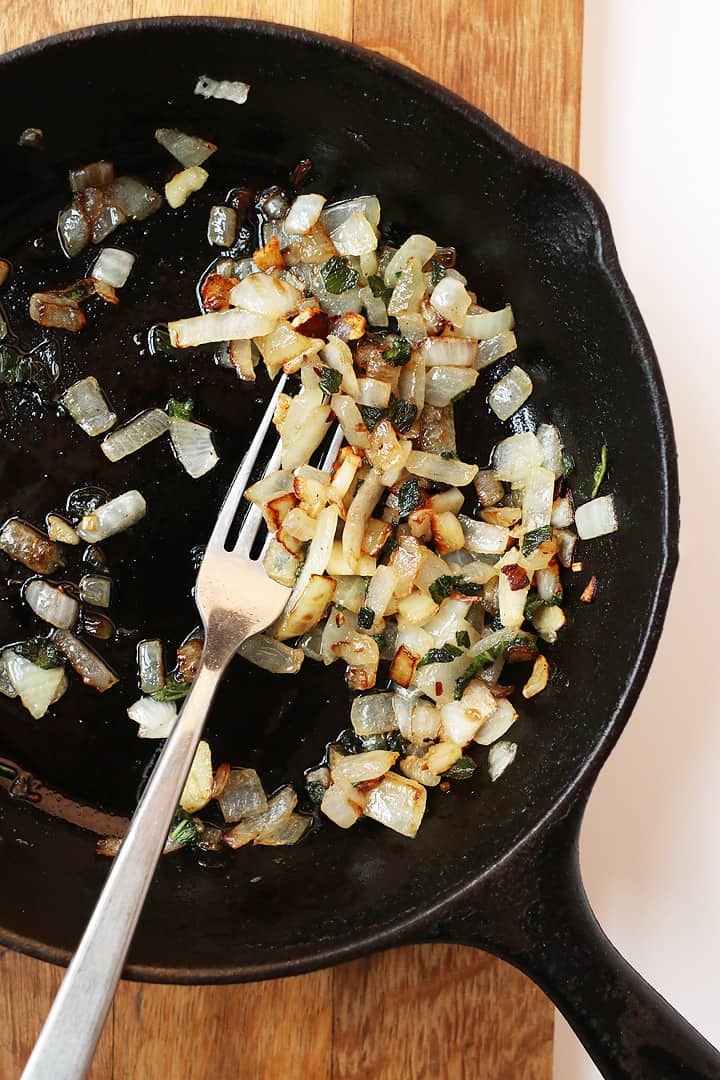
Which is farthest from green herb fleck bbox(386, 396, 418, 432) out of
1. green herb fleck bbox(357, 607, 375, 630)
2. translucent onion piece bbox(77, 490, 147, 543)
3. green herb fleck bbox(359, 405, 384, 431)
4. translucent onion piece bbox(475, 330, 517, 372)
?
translucent onion piece bbox(77, 490, 147, 543)


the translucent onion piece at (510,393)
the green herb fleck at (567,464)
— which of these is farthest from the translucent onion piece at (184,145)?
the green herb fleck at (567,464)

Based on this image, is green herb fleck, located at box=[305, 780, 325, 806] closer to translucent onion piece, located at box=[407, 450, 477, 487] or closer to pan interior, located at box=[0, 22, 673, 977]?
pan interior, located at box=[0, 22, 673, 977]

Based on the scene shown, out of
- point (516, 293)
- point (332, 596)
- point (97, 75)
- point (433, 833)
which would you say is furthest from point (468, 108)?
point (433, 833)

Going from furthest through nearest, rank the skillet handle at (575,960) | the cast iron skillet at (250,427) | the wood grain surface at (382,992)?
the wood grain surface at (382,992) → the cast iron skillet at (250,427) → the skillet handle at (575,960)

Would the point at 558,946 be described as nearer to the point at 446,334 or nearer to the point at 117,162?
the point at 446,334

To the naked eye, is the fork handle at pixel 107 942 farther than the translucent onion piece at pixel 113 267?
No

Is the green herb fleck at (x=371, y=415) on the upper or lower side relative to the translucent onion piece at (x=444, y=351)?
lower

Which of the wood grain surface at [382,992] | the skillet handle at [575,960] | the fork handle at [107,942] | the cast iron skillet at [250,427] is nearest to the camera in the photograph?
the fork handle at [107,942]

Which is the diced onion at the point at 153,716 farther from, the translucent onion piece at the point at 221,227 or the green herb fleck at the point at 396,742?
the translucent onion piece at the point at 221,227
